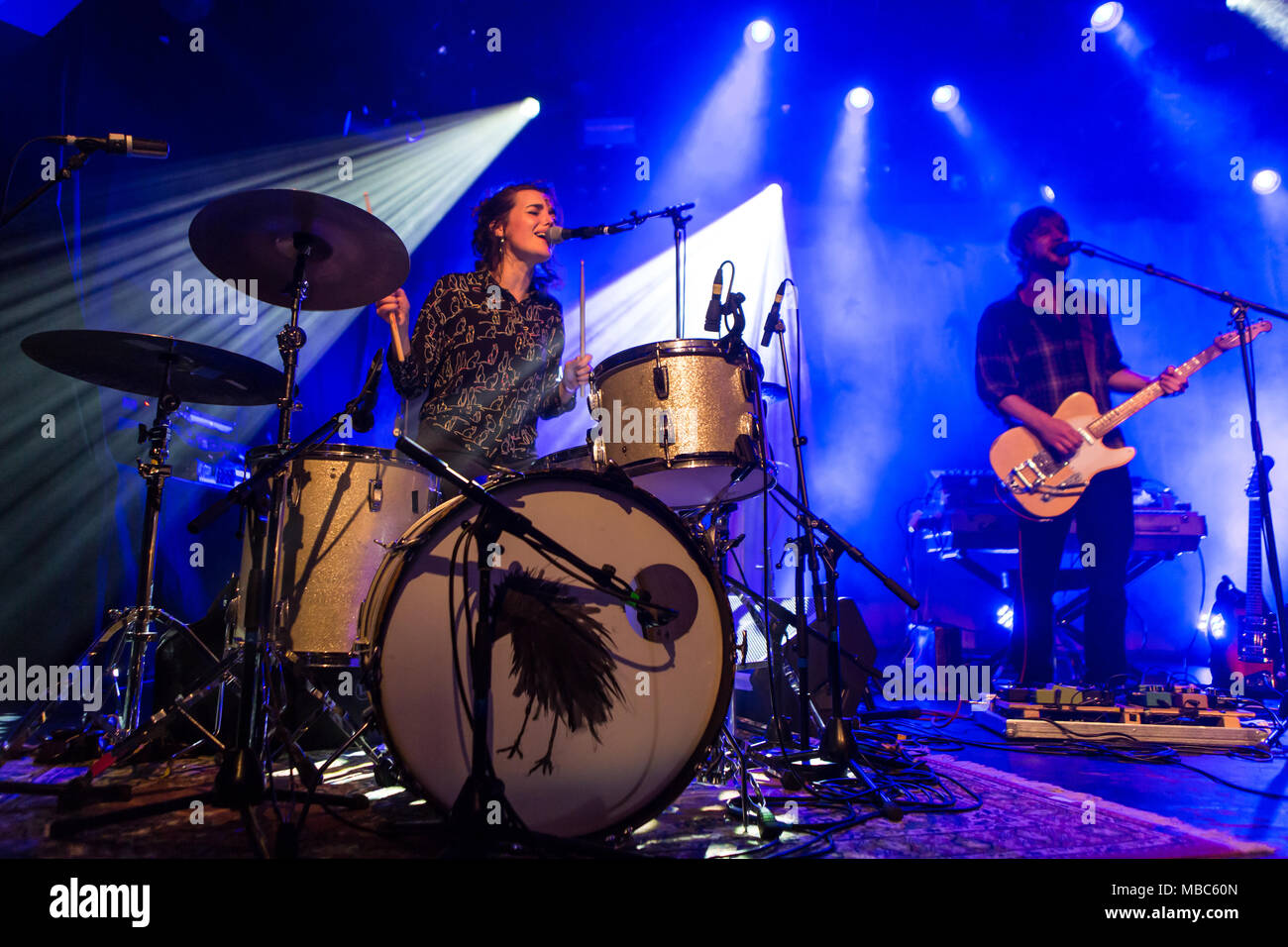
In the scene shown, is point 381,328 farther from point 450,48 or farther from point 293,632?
point 293,632

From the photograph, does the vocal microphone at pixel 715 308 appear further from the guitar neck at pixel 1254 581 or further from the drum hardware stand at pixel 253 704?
the guitar neck at pixel 1254 581

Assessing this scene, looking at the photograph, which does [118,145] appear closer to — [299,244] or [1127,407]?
[299,244]

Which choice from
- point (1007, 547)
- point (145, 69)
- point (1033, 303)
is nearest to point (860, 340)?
point (1007, 547)

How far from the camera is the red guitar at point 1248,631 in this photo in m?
5.05

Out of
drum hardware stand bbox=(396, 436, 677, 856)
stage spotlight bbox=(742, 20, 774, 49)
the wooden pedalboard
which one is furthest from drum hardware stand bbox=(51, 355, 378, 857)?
stage spotlight bbox=(742, 20, 774, 49)

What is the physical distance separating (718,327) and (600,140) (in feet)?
17.6

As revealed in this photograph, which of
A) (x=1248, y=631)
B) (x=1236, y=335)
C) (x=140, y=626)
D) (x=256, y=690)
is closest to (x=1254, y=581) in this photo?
→ (x=1248, y=631)

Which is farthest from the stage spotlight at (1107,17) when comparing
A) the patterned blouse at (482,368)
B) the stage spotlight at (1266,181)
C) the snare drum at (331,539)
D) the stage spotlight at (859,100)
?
the snare drum at (331,539)

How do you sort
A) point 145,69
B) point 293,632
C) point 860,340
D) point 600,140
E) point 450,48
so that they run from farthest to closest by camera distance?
point 860,340 < point 600,140 < point 450,48 < point 145,69 < point 293,632

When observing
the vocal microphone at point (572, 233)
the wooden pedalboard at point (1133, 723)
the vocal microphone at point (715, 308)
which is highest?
the vocal microphone at point (572, 233)

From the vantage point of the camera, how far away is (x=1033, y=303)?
16.3 feet

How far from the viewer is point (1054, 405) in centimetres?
492

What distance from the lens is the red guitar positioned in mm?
5051

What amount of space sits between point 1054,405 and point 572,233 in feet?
11.3
